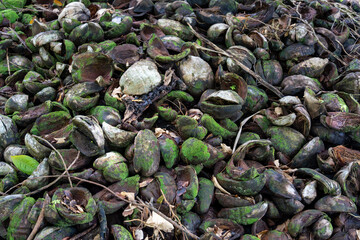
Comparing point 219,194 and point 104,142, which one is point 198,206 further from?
point 104,142

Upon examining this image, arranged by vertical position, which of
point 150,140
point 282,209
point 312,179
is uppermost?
point 150,140

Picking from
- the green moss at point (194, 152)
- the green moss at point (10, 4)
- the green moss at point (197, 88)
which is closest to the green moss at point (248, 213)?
the green moss at point (194, 152)

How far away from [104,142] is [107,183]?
9.3 inches

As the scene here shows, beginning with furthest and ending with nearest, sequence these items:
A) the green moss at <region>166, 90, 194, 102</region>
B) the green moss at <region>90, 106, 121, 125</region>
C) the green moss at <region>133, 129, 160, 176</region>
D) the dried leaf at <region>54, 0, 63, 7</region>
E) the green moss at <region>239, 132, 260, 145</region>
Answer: the dried leaf at <region>54, 0, 63, 7</region>
the green moss at <region>166, 90, 194, 102</region>
the green moss at <region>239, 132, 260, 145</region>
the green moss at <region>90, 106, 121, 125</region>
the green moss at <region>133, 129, 160, 176</region>

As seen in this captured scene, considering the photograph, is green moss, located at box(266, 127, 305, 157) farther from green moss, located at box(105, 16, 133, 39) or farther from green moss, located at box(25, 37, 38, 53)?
green moss, located at box(25, 37, 38, 53)

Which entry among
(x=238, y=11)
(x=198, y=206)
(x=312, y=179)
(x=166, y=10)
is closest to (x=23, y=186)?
(x=198, y=206)

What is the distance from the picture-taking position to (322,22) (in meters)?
2.77

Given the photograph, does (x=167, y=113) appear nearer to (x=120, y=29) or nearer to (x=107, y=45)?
(x=107, y=45)

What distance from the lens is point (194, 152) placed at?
5.54ft

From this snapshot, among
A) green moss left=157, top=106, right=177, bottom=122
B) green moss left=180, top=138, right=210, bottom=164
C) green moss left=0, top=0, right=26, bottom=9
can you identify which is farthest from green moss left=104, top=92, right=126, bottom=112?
green moss left=0, top=0, right=26, bottom=9

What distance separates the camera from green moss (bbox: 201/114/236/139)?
1883mm

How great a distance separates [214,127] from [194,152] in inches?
11.4

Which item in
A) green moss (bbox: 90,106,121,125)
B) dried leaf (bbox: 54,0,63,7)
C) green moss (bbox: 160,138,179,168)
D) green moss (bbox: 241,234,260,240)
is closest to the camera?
green moss (bbox: 241,234,260,240)

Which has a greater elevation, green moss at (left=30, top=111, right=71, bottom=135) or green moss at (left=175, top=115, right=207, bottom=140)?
green moss at (left=175, top=115, right=207, bottom=140)
